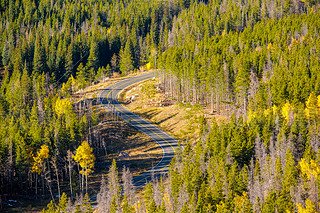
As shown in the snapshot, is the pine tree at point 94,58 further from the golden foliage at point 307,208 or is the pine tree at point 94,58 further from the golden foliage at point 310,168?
the golden foliage at point 307,208

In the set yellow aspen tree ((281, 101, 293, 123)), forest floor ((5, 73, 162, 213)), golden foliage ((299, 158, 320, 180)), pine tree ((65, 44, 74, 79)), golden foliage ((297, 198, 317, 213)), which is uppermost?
pine tree ((65, 44, 74, 79))

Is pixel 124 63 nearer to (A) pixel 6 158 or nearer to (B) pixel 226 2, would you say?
(B) pixel 226 2

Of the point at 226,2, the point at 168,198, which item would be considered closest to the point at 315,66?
the point at 168,198

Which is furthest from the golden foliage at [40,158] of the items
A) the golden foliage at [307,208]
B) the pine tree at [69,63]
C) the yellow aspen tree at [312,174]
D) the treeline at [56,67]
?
the pine tree at [69,63]

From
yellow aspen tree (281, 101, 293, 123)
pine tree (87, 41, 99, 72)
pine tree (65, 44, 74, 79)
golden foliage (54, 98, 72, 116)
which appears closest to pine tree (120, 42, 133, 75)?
pine tree (87, 41, 99, 72)

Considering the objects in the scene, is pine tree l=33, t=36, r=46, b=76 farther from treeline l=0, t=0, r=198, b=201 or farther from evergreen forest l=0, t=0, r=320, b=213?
evergreen forest l=0, t=0, r=320, b=213

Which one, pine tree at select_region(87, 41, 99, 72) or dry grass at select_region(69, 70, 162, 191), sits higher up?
pine tree at select_region(87, 41, 99, 72)
